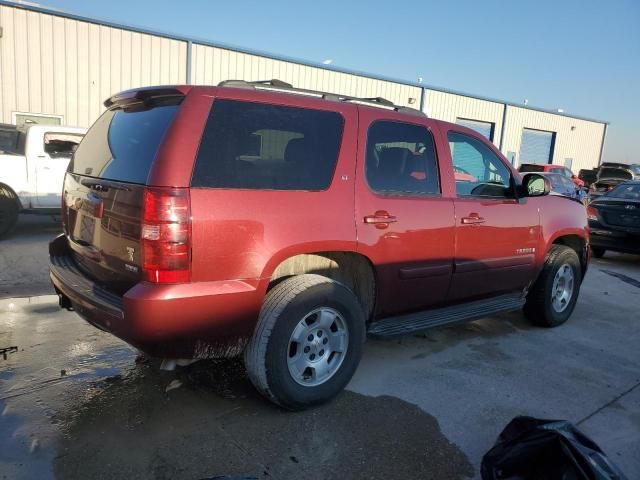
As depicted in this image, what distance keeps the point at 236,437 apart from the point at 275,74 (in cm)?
1564

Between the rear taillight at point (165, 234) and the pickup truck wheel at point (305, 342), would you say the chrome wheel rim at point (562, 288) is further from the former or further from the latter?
the rear taillight at point (165, 234)

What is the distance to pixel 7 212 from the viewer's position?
27.0 feet

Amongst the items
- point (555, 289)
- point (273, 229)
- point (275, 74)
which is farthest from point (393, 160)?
point (275, 74)

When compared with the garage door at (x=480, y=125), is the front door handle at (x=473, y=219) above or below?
below

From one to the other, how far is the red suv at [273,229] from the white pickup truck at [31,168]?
584 cm

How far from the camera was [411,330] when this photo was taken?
3.54 metres

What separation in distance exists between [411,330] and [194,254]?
1.71 meters

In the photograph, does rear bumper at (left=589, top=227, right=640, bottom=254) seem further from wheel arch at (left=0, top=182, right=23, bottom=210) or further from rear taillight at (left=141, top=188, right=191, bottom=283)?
wheel arch at (left=0, top=182, right=23, bottom=210)

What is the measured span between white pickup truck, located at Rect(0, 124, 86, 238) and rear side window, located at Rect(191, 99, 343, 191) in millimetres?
7125

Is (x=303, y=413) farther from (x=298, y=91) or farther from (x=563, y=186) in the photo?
(x=563, y=186)

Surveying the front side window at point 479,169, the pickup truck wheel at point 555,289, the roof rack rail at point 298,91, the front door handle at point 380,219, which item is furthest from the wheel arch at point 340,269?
the pickup truck wheel at point 555,289

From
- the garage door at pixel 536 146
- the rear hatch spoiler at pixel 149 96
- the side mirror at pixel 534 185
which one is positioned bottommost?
the side mirror at pixel 534 185

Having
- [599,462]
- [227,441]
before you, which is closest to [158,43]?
[227,441]

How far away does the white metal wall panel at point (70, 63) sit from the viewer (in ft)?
41.4
